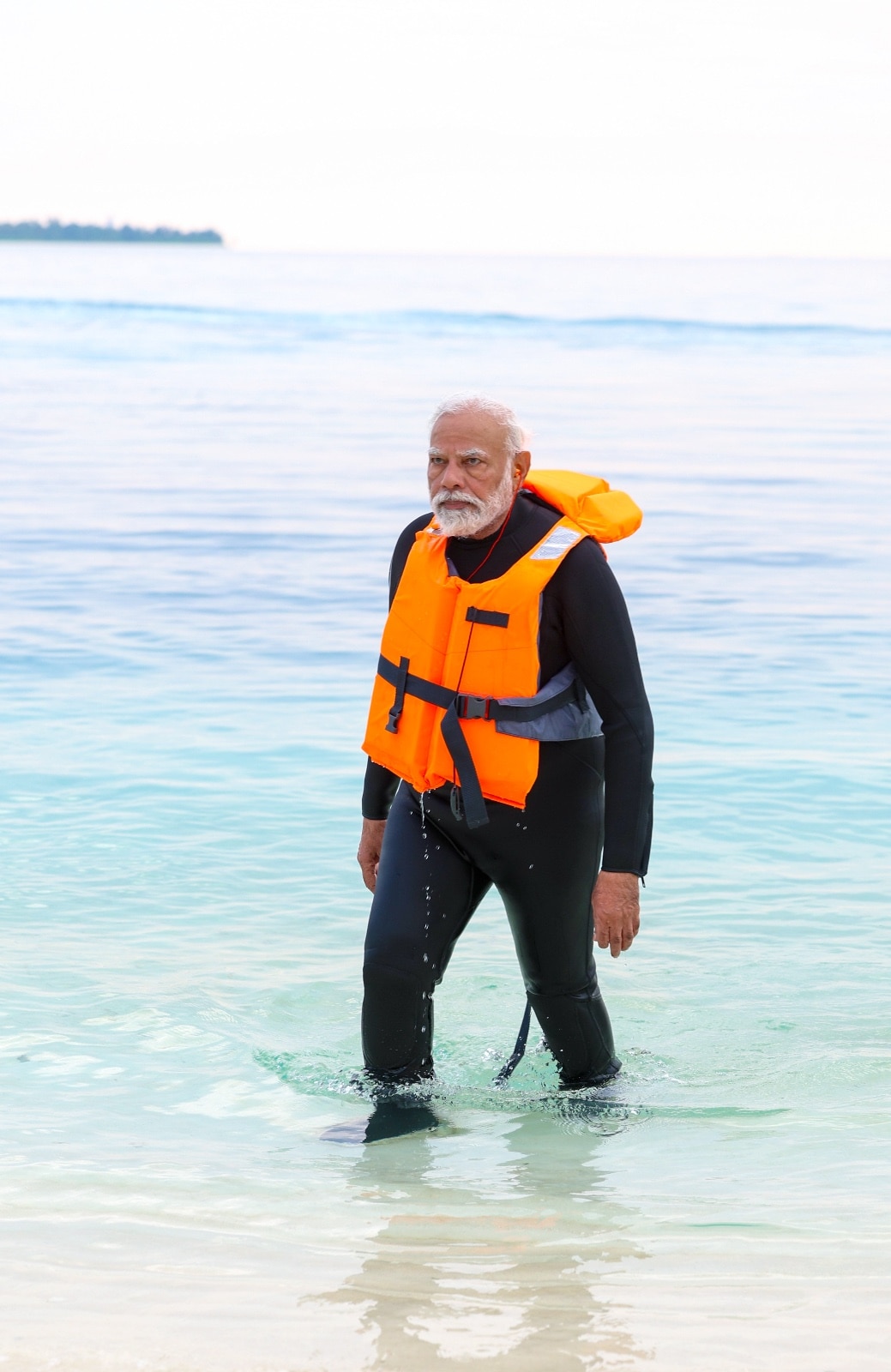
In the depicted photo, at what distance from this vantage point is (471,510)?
4.08m

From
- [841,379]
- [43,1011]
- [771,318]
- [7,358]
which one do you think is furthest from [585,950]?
[771,318]

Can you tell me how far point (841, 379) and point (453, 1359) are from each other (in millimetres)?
42081

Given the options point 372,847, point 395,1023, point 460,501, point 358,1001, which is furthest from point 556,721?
point 358,1001

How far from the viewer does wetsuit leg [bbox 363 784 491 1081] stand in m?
4.22

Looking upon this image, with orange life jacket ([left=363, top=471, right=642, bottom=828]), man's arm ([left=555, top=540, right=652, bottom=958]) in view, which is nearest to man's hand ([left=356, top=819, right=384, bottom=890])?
orange life jacket ([left=363, top=471, right=642, bottom=828])

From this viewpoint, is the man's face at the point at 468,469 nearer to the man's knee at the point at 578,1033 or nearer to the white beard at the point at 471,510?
the white beard at the point at 471,510

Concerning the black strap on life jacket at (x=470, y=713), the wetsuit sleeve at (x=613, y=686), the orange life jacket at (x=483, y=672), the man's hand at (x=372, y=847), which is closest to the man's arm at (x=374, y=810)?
the man's hand at (x=372, y=847)

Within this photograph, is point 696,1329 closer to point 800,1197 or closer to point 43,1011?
point 800,1197

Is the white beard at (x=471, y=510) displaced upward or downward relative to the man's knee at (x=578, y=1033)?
upward

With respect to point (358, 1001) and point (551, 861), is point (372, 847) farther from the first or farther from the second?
point (358, 1001)

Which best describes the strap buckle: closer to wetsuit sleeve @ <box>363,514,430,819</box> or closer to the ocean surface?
wetsuit sleeve @ <box>363,514,430,819</box>

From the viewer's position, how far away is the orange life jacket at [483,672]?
4.09 m

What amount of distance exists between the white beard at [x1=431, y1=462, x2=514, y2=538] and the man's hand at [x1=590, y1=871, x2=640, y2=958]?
3.09 ft

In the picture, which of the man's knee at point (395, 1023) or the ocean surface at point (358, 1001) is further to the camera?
the man's knee at point (395, 1023)
